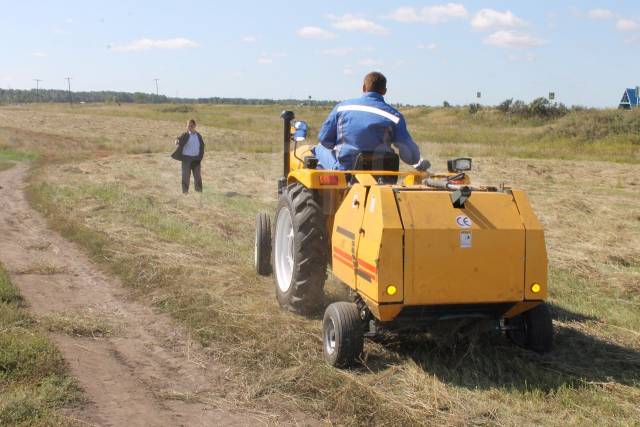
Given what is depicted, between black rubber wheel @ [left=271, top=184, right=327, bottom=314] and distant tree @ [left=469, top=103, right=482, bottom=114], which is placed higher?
distant tree @ [left=469, top=103, right=482, bottom=114]

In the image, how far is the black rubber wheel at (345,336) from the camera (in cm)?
445

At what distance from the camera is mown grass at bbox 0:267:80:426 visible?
366 centimetres

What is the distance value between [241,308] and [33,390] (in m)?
2.14

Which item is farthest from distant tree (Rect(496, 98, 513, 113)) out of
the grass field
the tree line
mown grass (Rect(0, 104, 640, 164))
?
the tree line

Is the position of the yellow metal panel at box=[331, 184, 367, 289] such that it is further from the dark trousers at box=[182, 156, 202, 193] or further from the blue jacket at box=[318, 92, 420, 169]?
the dark trousers at box=[182, 156, 202, 193]

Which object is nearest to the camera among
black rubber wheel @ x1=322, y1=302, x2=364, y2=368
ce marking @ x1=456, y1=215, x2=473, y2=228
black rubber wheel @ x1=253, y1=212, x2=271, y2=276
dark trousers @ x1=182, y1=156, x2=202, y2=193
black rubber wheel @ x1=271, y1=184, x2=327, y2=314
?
ce marking @ x1=456, y1=215, x2=473, y2=228

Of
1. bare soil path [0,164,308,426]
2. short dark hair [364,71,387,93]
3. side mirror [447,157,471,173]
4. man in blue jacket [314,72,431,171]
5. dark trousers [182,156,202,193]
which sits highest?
short dark hair [364,71,387,93]

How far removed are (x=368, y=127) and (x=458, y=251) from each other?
1431 millimetres

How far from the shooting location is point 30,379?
4156 mm

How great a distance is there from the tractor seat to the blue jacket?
1.6 inches

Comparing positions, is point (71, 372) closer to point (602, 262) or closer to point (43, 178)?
point (602, 262)

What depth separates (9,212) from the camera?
11.0 meters

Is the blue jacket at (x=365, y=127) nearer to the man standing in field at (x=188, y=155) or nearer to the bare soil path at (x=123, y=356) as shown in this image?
the bare soil path at (x=123, y=356)

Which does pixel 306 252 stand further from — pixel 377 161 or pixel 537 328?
pixel 537 328
